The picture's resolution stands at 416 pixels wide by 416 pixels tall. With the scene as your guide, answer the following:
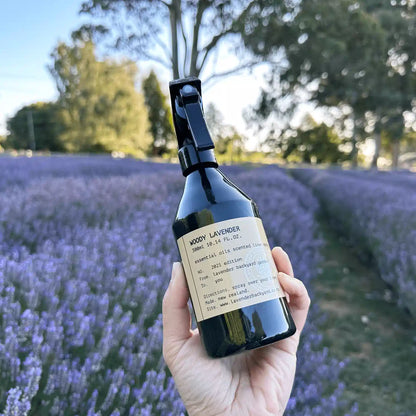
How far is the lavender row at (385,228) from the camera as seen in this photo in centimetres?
388

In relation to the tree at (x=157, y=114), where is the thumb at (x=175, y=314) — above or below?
below

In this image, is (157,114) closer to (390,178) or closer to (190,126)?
(390,178)

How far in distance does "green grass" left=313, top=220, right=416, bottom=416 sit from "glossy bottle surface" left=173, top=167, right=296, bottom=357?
2403mm

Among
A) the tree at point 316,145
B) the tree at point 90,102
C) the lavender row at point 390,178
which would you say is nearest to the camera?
the lavender row at point 390,178

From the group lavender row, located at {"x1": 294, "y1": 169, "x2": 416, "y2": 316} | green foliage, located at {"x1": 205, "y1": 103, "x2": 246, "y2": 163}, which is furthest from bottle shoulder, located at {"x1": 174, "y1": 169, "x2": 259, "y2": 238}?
green foliage, located at {"x1": 205, "y1": 103, "x2": 246, "y2": 163}

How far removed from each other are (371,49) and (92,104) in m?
28.8

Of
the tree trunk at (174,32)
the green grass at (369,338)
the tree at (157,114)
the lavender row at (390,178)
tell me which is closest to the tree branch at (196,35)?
the tree trunk at (174,32)

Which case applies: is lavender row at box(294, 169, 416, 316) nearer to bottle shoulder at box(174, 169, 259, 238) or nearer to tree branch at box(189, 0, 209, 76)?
bottle shoulder at box(174, 169, 259, 238)

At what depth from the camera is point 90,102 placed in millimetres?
37812

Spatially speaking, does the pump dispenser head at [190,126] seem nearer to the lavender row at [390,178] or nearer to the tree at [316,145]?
the lavender row at [390,178]

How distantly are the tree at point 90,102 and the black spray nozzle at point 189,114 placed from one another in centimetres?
3699

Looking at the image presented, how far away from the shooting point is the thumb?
1.09 m

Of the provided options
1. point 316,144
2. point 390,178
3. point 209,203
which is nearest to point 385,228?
point 209,203

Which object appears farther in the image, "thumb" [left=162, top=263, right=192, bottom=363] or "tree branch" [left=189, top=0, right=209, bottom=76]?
"tree branch" [left=189, top=0, right=209, bottom=76]
